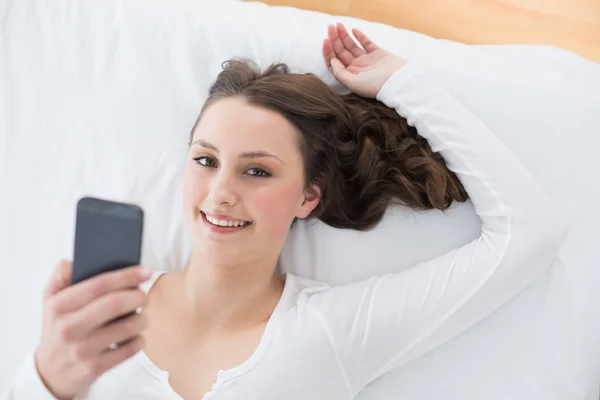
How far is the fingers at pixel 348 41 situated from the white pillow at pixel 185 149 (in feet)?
0.23

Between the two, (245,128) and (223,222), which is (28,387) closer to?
(223,222)

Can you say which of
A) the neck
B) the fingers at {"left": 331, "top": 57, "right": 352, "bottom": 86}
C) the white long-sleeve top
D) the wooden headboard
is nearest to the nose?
the neck

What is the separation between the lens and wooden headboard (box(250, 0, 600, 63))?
1.76m

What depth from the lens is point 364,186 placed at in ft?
4.76

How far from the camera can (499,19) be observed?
180cm

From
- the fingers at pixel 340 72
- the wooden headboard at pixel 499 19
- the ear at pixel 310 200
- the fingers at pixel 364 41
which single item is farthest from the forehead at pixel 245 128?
the wooden headboard at pixel 499 19

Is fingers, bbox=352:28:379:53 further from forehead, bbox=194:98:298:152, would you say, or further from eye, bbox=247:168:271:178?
eye, bbox=247:168:271:178

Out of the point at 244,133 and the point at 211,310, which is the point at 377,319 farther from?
the point at 244,133

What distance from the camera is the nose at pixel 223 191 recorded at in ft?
3.89

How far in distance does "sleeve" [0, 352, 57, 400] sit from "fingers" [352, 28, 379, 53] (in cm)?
102

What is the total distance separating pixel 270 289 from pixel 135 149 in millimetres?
501

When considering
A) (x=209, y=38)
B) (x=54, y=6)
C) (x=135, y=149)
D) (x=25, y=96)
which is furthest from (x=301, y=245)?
(x=54, y=6)

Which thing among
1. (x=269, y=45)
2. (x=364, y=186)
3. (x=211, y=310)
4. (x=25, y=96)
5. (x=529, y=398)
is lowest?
(x=529, y=398)

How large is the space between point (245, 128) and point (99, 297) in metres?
0.51
